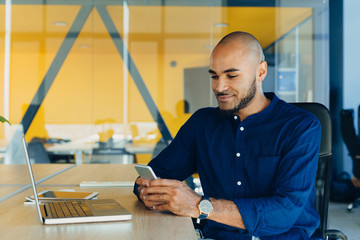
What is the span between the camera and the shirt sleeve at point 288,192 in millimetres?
1475

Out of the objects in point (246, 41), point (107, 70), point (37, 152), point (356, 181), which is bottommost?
point (356, 181)

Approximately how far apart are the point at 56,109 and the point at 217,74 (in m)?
4.42

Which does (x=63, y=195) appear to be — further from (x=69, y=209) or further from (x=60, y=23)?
(x=60, y=23)

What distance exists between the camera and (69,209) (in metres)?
1.42

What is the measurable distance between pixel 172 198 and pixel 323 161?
3.04 feet

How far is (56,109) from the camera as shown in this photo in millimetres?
5875

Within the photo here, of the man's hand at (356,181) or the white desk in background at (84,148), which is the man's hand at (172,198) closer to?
the white desk in background at (84,148)

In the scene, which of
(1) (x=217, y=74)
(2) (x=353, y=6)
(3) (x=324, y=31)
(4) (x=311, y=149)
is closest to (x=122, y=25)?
(3) (x=324, y=31)

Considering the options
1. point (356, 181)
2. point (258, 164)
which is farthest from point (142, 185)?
point (356, 181)

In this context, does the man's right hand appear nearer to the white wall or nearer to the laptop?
the laptop

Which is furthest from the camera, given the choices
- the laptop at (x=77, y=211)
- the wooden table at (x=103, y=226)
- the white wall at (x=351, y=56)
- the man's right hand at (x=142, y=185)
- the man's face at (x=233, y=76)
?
the white wall at (x=351, y=56)

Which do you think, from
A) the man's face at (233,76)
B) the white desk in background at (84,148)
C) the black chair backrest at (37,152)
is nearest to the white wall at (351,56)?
Answer: the white desk in background at (84,148)

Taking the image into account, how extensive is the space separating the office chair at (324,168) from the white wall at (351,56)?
176 inches

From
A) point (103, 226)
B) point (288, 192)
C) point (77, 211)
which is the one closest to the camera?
point (103, 226)
